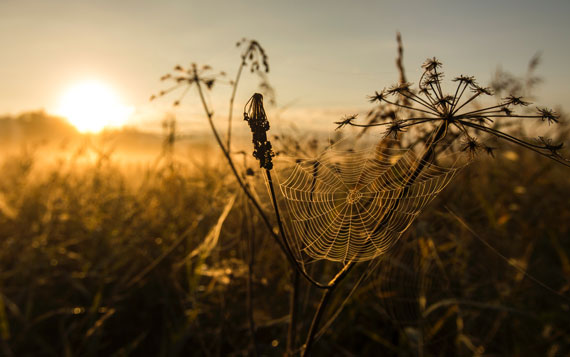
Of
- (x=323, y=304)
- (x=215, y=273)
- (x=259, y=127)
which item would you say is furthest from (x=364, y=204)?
(x=215, y=273)

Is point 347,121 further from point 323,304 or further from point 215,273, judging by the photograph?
point 215,273

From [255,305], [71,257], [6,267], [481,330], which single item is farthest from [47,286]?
[481,330]

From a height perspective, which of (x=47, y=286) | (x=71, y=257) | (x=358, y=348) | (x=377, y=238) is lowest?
(x=358, y=348)

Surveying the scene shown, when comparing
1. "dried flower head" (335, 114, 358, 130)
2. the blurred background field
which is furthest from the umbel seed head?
the blurred background field

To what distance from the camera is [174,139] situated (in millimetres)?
3543

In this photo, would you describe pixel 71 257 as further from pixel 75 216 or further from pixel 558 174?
pixel 558 174

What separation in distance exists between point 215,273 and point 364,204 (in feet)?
3.42

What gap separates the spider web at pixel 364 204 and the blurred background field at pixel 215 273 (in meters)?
0.41

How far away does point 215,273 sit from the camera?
2234mm

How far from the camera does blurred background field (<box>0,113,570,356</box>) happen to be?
2.51m

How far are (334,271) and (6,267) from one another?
294cm

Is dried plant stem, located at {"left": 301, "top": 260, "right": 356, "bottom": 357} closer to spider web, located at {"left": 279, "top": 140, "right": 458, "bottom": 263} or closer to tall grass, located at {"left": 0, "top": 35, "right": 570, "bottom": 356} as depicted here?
spider web, located at {"left": 279, "top": 140, "right": 458, "bottom": 263}

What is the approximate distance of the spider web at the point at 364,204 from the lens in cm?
118

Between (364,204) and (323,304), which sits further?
(364,204)
